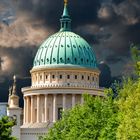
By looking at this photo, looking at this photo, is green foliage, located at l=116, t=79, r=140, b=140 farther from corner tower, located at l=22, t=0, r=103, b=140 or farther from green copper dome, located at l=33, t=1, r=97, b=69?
green copper dome, located at l=33, t=1, r=97, b=69

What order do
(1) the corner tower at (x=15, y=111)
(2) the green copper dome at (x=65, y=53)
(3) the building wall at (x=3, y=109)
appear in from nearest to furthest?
(1) the corner tower at (x=15, y=111), (3) the building wall at (x=3, y=109), (2) the green copper dome at (x=65, y=53)

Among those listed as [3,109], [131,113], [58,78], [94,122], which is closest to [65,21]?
[58,78]

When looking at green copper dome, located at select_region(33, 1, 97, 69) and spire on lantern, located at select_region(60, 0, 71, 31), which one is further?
spire on lantern, located at select_region(60, 0, 71, 31)

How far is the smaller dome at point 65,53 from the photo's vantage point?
564ft

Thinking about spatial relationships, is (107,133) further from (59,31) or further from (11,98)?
(59,31)

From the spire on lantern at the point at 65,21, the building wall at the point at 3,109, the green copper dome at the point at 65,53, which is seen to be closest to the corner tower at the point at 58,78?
the green copper dome at the point at 65,53

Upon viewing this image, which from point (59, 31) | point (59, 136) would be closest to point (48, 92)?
point (59, 31)

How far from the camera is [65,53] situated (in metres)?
174

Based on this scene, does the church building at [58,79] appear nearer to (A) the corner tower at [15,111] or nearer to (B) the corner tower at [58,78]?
(B) the corner tower at [58,78]

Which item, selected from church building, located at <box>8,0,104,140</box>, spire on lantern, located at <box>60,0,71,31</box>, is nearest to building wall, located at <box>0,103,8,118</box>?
church building, located at <box>8,0,104,140</box>

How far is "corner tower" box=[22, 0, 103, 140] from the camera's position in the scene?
168 meters

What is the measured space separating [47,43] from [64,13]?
1045 centimetres

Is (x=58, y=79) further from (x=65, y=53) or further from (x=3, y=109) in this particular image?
(x=3, y=109)

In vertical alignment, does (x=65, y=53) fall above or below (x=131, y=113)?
above
